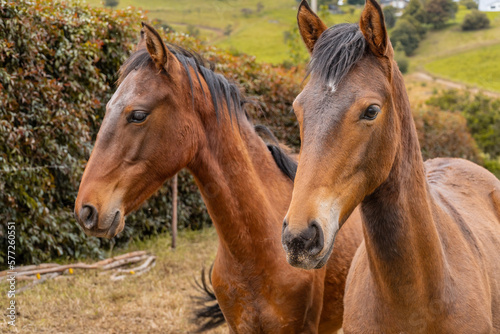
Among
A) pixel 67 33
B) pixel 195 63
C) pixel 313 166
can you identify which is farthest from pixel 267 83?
pixel 313 166

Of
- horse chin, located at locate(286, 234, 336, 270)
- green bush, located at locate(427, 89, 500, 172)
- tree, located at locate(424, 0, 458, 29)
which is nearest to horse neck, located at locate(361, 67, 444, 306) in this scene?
horse chin, located at locate(286, 234, 336, 270)

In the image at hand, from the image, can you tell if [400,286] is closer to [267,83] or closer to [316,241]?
[316,241]

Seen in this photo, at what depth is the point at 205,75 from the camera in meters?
3.09

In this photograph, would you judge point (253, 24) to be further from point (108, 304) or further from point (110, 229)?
point (110, 229)

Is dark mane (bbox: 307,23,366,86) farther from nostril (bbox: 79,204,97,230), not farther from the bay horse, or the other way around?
nostril (bbox: 79,204,97,230)

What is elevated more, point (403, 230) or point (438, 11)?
point (403, 230)

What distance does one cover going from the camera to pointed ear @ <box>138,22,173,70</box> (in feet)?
8.75

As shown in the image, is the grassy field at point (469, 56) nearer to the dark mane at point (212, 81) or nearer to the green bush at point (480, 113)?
the green bush at point (480, 113)

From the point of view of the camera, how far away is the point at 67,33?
5891 millimetres

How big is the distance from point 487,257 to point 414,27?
8.89m

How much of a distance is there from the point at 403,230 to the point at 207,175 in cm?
128

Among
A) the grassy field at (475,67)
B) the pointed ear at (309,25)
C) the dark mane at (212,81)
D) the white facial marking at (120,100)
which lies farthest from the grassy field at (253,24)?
the pointed ear at (309,25)

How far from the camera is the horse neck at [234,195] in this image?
2.88m

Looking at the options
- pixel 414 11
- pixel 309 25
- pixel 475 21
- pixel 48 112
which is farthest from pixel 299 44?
pixel 309 25
